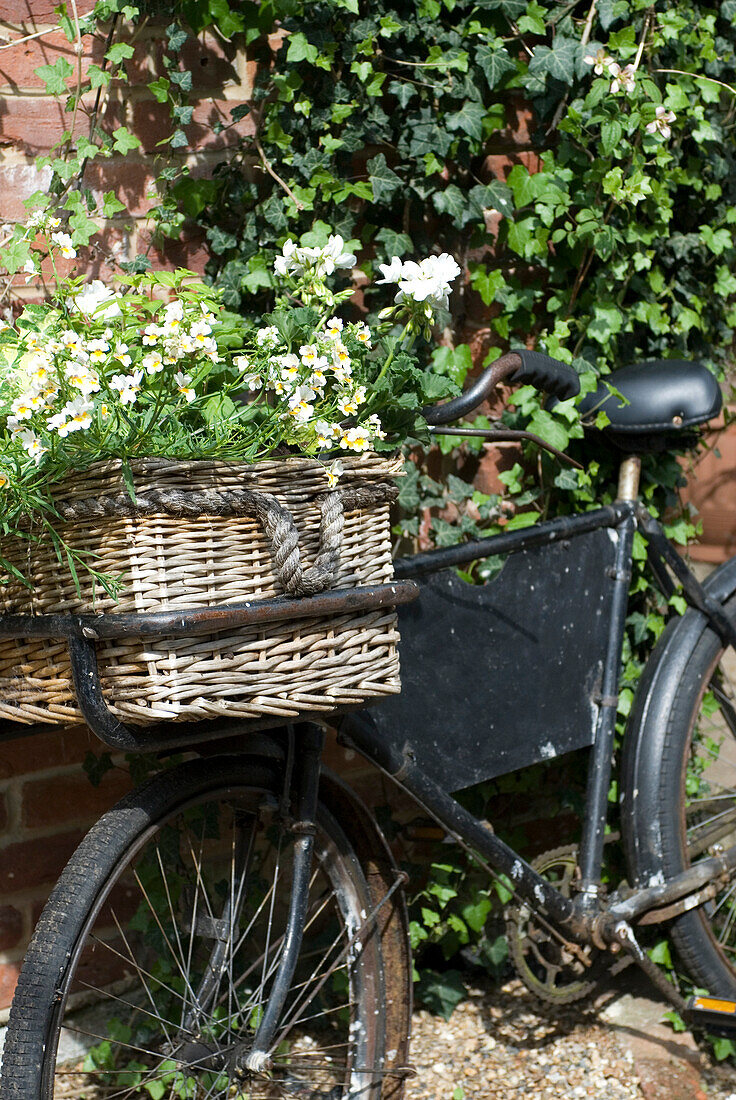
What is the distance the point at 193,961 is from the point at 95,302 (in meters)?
1.32

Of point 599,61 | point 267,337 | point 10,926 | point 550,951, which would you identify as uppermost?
point 599,61

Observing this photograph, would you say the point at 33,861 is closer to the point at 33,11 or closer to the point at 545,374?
the point at 545,374

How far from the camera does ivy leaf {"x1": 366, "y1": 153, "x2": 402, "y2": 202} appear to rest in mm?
1988

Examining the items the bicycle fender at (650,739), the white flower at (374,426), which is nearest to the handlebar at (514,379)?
the white flower at (374,426)

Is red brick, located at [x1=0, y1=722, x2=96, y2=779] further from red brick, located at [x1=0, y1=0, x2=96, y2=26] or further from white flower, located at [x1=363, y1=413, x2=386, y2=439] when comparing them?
red brick, located at [x1=0, y1=0, x2=96, y2=26]

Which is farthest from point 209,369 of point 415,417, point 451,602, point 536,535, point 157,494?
point 536,535

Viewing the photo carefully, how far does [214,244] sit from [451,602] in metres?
0.76

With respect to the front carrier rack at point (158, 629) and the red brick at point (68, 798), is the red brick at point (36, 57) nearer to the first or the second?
the front carrier rack at point (158, 629)

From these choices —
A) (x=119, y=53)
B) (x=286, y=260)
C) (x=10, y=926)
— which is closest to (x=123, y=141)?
(x=119, y=53)

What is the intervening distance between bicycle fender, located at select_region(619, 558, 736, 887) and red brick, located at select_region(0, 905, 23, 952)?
3.78ft

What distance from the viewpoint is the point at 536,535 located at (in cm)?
195

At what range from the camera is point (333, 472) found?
1286mm

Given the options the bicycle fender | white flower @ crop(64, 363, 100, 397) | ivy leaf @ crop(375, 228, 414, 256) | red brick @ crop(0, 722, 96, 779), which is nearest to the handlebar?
ivy leaf @ crop(375, 228, 414, 256)

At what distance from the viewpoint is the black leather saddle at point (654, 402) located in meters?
2.01
